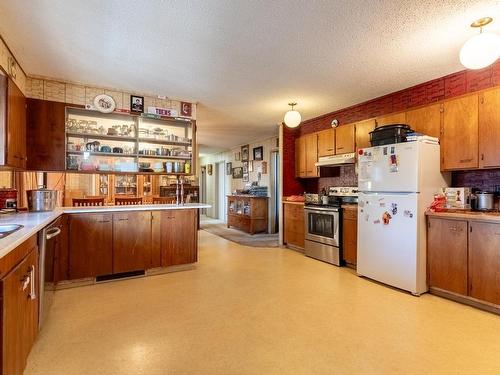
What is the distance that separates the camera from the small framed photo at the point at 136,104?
3.99 metres

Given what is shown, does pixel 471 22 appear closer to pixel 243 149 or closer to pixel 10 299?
pixel 10 299

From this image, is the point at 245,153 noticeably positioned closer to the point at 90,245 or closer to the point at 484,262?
the point at 90,245

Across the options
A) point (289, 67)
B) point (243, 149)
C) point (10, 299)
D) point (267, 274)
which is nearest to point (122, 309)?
point (10, 299)

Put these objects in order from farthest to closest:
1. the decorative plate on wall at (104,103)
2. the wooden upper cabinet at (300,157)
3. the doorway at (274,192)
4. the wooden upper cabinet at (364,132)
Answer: the doorway at (274,192)
the wooden upper cabinet at (300,157)
the wooden upper cabinet at (364,132)
the decorative plate on wall at (104,103)

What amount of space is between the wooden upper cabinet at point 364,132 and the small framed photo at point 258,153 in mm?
3352

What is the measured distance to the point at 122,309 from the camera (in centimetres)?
268

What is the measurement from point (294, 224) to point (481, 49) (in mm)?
3665

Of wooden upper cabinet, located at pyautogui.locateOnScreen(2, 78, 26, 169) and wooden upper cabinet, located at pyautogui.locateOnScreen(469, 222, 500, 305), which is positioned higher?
wooden upper cabinet, located at pyautogui.locateOnScreen(2, 78, 26, 169)

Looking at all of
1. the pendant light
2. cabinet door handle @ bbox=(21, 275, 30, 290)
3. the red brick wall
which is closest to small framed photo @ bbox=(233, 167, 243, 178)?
the red brick wall

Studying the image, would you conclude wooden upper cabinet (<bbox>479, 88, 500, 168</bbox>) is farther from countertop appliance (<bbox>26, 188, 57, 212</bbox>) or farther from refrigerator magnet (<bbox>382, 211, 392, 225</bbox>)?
countertop appliance (<bbox>26, 188, 57, 212</bbox>)

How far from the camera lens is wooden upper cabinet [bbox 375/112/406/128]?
12.4 ft

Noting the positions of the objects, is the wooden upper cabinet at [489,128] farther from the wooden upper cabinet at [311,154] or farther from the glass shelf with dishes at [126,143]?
the glass shelf with dishes at [126,143]

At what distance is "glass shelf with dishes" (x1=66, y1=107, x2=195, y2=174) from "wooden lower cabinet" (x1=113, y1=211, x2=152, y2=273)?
2.72 ft

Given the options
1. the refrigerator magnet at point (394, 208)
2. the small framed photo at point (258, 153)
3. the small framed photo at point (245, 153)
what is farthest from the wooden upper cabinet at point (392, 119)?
the small framed photo at point (245, 153)
